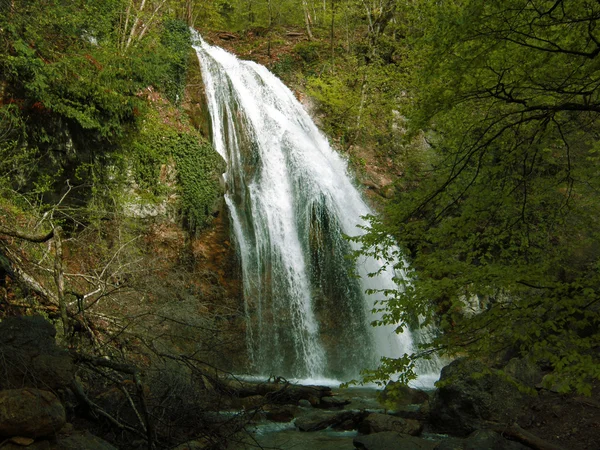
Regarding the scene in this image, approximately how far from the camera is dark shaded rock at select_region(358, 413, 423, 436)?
766 centimetres

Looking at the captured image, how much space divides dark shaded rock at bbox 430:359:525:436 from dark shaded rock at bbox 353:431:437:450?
1224 mm

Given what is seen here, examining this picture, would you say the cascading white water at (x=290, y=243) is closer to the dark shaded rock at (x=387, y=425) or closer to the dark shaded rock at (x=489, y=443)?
the dark shaded rock at (x=387, y=425)

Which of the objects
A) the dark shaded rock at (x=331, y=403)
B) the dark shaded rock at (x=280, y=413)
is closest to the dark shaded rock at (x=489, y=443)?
the dark shaded rock at (x=280, y=413)

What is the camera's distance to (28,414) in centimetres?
329

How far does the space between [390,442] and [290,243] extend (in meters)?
7.87

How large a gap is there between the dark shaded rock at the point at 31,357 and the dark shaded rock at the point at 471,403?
6.14 metres

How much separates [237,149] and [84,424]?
39.6 feet

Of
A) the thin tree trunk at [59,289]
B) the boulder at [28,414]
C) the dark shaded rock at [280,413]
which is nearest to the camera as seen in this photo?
the boulder at [28,414]

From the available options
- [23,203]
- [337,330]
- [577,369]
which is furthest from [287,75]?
[577,369]

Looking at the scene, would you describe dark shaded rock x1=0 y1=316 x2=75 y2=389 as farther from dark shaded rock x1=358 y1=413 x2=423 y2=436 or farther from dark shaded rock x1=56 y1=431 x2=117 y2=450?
dark shaded rock x1=358 y1=413 x2=423 y2=436

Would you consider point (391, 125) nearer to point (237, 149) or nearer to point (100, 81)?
point (237, 149)

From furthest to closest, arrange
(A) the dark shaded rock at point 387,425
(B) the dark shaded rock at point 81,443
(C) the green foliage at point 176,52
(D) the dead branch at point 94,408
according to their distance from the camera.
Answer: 1. (C) the green foliage at point 176,52
2. (A) the dark shaded rock at point 387,425
3. (D) the dead branch at point 94,408
4. (B) the dark shaded rock at point 81,443

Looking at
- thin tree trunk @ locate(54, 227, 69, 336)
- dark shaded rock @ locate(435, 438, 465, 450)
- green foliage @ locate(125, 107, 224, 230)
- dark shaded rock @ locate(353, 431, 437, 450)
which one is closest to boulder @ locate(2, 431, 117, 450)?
thin tree trunk @ locate(54, 227, 69, 336)

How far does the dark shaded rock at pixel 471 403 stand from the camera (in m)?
8.06
